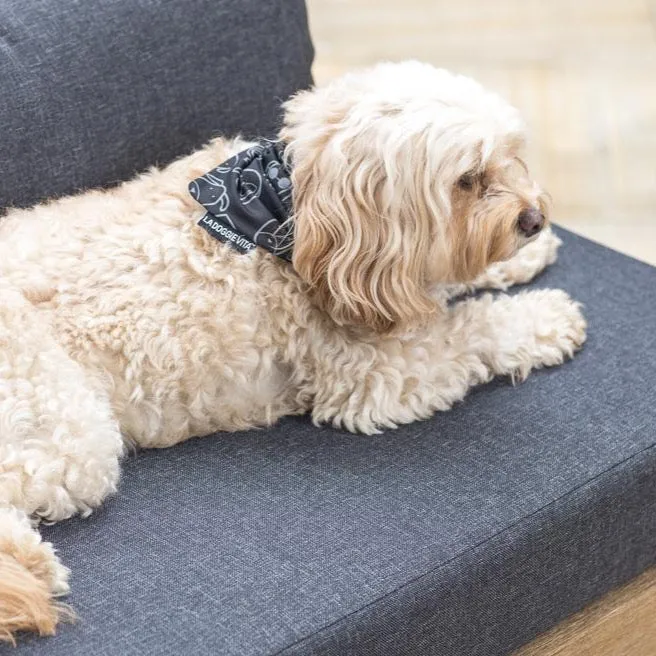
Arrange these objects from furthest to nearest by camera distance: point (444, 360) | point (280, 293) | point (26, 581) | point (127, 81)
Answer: point (127, 81) → point (444, 360) → point (280, 293) → point (26, 581)

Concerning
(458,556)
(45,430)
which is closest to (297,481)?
(458,556)

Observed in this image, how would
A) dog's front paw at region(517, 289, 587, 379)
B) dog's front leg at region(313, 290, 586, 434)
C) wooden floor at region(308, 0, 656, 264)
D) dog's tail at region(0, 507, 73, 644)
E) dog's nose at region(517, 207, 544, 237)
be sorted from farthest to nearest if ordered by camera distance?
wooden floor at region(308, 0, 656, 264)
dog's front paw at region(517, 289, 587, 379)
dog's front leg at region(313, 290, 586, 434)
dog's nose at region(517, 207, 544, 237)
dog's tail at region(0, 507, 73, 644)

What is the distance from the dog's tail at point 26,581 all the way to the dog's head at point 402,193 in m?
0.64

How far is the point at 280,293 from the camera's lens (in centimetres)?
209

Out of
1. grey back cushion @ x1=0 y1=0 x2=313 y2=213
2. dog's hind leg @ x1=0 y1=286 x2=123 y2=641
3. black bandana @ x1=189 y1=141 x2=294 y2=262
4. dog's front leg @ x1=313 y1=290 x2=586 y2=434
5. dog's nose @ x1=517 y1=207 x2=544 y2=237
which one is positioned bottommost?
dog's front leg @ x1=313 y1=290 x2=586 y2=434

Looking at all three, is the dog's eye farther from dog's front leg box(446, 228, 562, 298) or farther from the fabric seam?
the fabric seam

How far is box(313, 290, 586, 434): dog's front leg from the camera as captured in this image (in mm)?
2137

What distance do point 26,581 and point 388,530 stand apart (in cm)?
59

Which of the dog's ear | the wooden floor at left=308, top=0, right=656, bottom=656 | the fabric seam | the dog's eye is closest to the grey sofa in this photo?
the fabric seam

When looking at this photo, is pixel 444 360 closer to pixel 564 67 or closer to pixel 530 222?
pixel 530 222

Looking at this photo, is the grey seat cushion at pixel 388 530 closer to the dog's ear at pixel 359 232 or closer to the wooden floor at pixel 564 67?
the dog's ear at pixel 359 232

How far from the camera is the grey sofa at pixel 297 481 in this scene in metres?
1.76

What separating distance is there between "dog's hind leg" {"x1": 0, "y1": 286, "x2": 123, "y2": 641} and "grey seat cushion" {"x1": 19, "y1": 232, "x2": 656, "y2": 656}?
0.07 metres

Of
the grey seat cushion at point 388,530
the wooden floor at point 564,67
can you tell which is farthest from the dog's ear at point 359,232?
the wooden floor at point 564,67
